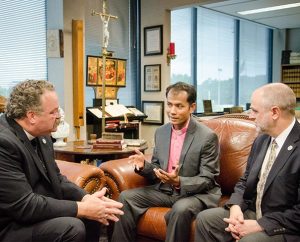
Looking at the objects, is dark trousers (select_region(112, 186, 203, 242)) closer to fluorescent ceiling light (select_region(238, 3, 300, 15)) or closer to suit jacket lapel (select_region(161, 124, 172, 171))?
suit jacket lapel (select_region(161, 124, 172, 171))

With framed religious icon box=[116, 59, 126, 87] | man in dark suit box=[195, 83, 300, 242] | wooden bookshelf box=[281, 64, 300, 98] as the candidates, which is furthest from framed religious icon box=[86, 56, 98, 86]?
wooden bookshelf box=[281, 64, 300, 98]

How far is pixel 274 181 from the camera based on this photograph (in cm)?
176

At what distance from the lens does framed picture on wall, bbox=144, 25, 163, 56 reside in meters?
4.98

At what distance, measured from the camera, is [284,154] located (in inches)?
69.9

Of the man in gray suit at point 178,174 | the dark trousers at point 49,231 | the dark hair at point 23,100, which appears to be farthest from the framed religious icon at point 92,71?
the dark trousers at point 49,231

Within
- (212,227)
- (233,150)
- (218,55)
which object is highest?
(218,55)

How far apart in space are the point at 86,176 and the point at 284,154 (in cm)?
118

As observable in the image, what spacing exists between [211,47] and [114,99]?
2.66 meters

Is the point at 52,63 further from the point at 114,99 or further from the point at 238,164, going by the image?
the point at 238,164

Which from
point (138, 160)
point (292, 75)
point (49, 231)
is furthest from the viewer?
point (292, 75)

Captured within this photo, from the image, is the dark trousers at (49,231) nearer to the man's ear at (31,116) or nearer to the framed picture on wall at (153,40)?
the man's ear at (31,116)

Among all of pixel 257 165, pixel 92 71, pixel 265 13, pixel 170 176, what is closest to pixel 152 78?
pixel 92 71

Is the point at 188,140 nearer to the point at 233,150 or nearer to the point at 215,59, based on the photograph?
the point at 233,150

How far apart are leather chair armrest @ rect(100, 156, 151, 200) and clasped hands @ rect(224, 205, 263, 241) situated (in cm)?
79
